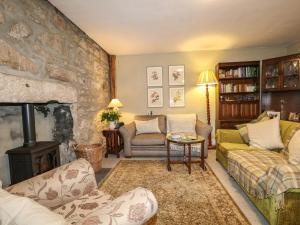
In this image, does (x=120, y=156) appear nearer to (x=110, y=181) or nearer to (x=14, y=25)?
(x=110, y=181)

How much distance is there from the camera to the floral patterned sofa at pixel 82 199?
87cm

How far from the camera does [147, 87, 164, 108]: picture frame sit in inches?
187

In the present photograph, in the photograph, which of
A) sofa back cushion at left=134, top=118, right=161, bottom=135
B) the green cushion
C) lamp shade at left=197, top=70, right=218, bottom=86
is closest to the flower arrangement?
sofa back cushion at left=134, top=118, right=161, bottom=135

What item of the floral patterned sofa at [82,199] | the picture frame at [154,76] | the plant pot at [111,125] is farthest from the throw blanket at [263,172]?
the picture frame at [154,76]

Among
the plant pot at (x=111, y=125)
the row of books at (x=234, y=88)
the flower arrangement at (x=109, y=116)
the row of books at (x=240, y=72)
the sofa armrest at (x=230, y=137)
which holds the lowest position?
the sofa armrest at (x=230, y=137)

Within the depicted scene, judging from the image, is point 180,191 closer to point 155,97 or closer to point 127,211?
point 127,211

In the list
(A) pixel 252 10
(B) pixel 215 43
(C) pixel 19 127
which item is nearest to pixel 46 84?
(C) pixel 19 127

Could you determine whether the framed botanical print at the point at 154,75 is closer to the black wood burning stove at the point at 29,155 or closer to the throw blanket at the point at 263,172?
the throw blanket at the point at 263,172

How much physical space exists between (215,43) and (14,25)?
11.5 ft

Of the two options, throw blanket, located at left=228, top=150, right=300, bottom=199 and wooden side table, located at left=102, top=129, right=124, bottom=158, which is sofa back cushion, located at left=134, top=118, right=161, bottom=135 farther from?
throw blanket, located at left=228, top=150, right=300, bottom=199

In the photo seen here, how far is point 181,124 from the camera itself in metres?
4.03

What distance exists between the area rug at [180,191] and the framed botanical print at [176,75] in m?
2.10

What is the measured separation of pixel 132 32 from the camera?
3.27 metres

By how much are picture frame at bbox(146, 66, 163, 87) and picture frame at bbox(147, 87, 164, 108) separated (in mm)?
144
